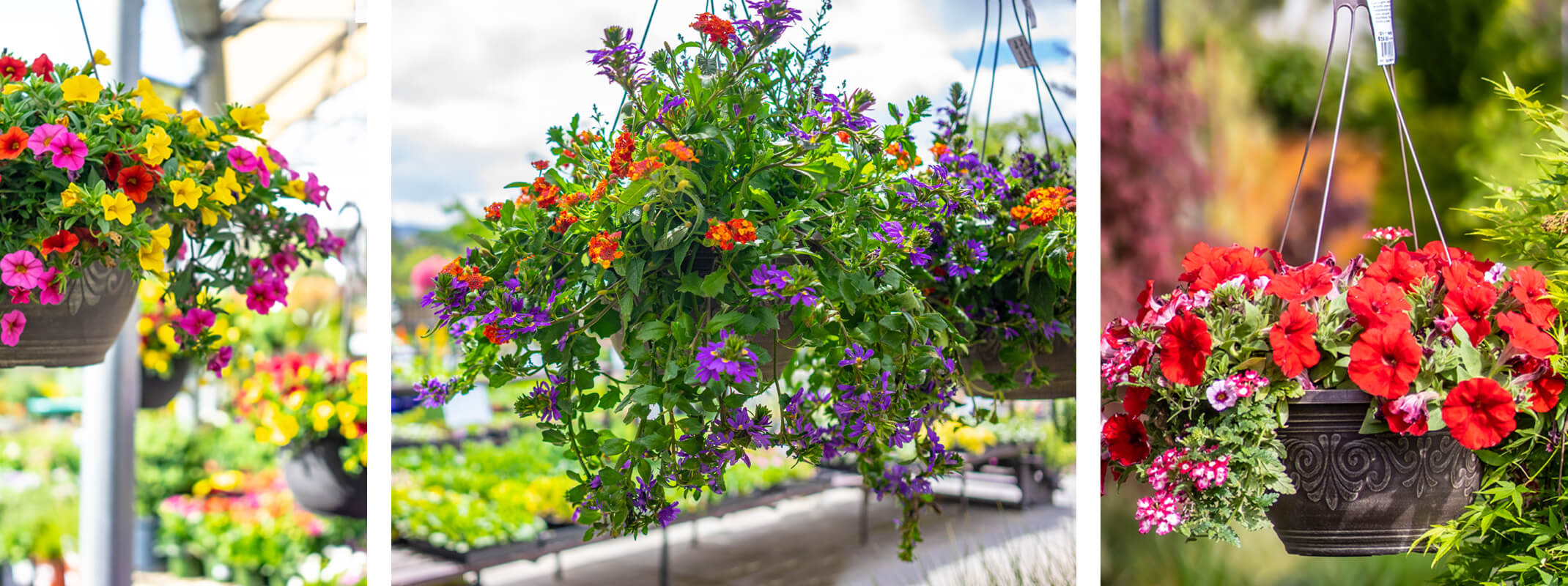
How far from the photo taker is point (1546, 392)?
0.71m

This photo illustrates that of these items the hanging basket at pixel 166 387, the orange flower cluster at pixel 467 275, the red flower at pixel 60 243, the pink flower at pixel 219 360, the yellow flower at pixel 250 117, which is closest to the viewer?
the orange flower cluster at pixel 467 275

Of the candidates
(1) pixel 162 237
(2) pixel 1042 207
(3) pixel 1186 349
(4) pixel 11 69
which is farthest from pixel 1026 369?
(4) pixel 11 69

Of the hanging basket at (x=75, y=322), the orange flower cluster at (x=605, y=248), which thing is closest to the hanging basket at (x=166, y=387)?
the hanging basket at (x=75, y=322)

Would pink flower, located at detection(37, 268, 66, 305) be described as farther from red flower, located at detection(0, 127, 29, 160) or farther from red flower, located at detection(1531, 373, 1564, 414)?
red flower, located at detection(1531, 373, 1564, 414)

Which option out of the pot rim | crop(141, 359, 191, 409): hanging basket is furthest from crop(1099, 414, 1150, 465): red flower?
crop(141, 359, 191, 409): hanging basket

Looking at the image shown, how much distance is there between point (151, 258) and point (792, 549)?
2916mm

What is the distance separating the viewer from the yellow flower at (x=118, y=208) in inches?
34.3

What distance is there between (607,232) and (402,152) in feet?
10.4

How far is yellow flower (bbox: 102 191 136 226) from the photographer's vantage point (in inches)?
34.3

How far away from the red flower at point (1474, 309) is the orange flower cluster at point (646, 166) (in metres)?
0.67

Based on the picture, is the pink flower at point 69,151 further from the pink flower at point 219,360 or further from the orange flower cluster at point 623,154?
the orange flower cluster at point 623,154

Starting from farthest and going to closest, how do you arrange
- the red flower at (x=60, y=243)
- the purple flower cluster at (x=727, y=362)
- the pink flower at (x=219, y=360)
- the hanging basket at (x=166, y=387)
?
the hanging basket at (x=166, y=387)
the pink flower at (x=219, y=360)
the red flower at (x=60, y=243)
the purple flower cluster at (x=727, y=362)

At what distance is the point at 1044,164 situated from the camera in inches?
43.7

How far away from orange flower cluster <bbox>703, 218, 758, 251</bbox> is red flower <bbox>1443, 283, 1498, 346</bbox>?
592 millimetres
